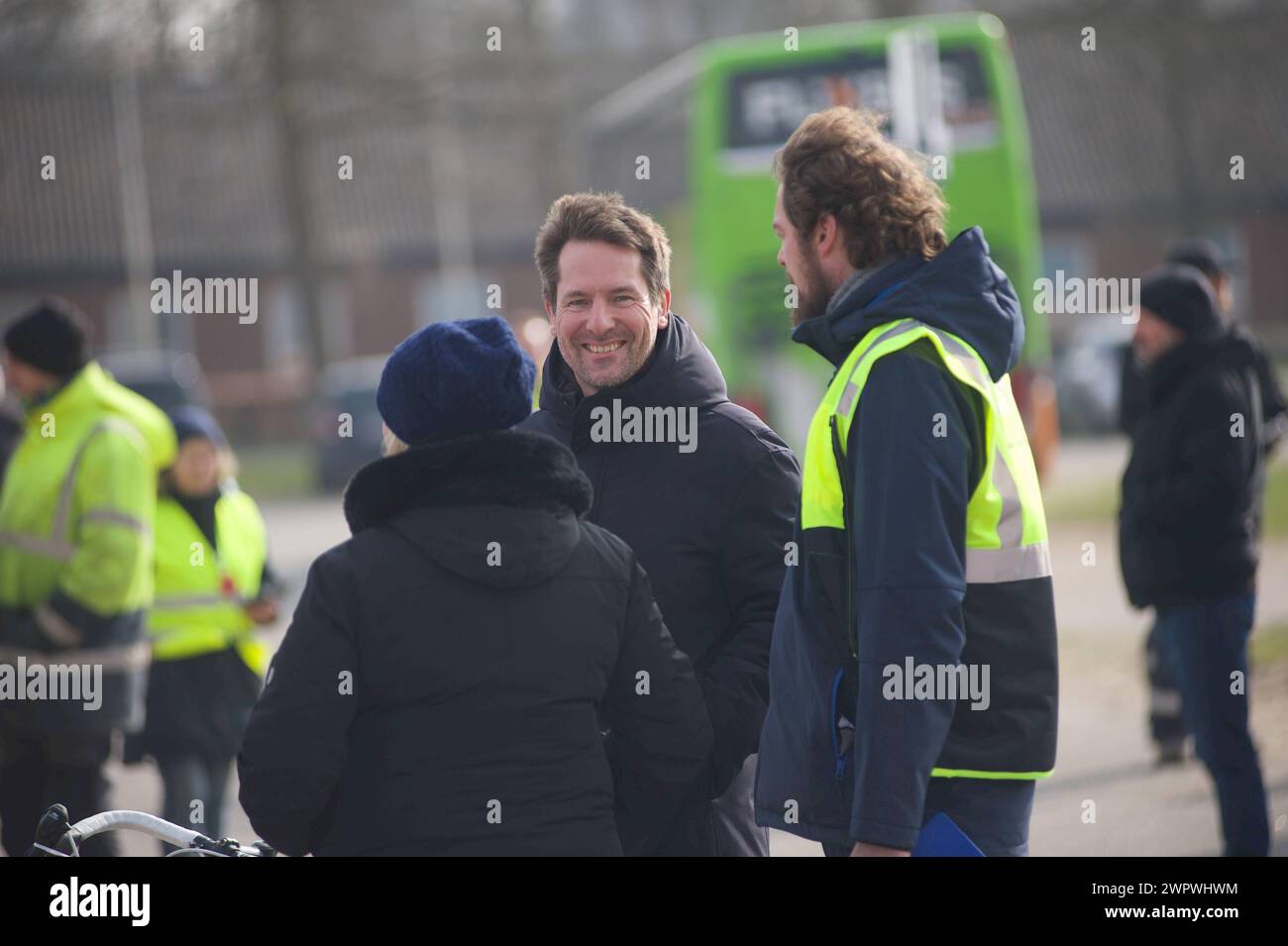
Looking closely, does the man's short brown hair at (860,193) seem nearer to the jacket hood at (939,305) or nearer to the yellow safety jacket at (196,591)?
the jacket hood at (939,305)

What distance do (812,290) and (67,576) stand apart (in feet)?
10.3

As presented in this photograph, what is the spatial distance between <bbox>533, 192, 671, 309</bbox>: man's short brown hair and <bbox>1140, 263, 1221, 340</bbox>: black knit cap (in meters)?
2.96

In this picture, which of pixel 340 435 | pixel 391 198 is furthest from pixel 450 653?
pixel 391 198

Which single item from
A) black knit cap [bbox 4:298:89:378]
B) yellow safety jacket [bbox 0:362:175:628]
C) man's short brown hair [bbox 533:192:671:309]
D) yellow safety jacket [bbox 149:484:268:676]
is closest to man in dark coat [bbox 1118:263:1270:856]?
man's short brown hair [bbox 533:192:671:309]

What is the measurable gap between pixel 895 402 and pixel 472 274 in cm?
4040

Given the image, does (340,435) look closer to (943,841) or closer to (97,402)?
(97,402)

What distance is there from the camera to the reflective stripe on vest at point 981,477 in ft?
10.1

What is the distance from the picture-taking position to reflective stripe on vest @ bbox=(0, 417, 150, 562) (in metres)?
5.50

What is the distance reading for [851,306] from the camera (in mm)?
3182

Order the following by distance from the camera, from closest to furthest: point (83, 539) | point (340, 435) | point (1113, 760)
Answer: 1. point (83, 539)
2. point (1113, 760)
3. point (340, 435)

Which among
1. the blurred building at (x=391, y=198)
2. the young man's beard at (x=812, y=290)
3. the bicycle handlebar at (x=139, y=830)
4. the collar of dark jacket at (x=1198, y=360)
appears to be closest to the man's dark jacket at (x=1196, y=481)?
the collar of dark jacket at (x=1198, y=360)

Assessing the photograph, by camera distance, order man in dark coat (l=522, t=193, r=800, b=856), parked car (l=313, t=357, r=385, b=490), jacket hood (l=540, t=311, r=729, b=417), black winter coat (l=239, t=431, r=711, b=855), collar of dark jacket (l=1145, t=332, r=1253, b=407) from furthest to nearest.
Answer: parked car (l=313, t=357, r=385, b=490)
collar of dark jacket (l=1145, t=332, r=1253, b=407)
jacket hood (l=540, t=311, r=729, b=417)
man in dark coat (l=522, t=193, r=800, b=856)
black winter coat (l=239, t=431, r=711, b=855)

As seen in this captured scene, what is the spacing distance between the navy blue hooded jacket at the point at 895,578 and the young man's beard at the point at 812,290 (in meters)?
0.05

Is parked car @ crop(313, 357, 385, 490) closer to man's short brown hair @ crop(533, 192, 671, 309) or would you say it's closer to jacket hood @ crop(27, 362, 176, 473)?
jacket hood @ crop(27, 362, 176, 473)
